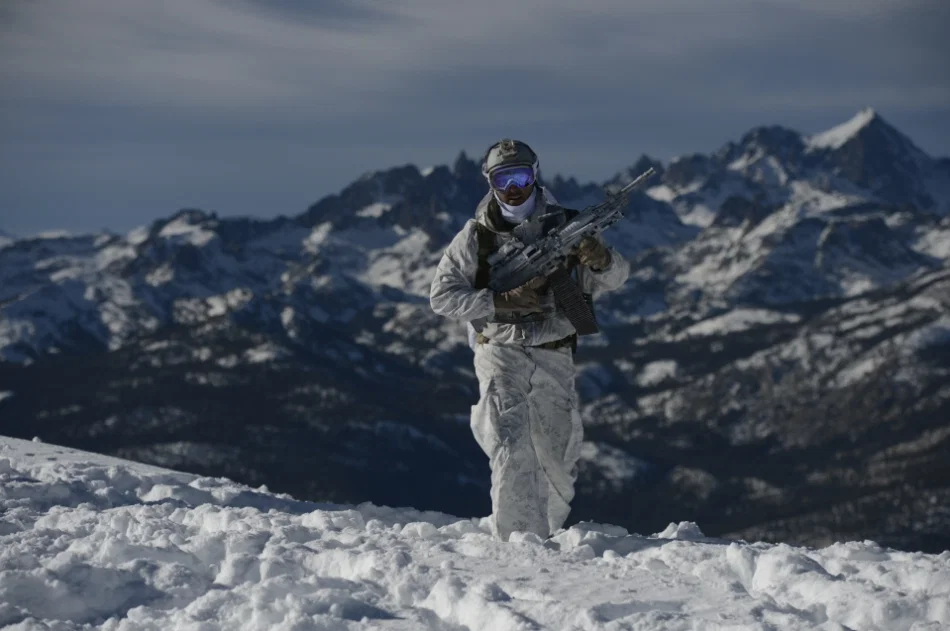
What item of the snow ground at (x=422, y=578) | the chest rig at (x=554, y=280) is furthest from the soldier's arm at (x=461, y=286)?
the snow ground at (x=422, y=578)

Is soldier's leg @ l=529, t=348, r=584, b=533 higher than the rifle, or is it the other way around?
the rifle

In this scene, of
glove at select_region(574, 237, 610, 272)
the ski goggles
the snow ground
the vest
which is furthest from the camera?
the vest

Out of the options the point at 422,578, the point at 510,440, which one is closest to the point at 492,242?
the point at 510,440

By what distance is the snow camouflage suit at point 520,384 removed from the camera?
45.7 feet

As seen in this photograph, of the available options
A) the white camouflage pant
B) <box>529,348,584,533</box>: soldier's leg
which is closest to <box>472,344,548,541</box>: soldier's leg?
the white camouflage pant

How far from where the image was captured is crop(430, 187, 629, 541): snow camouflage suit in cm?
1393

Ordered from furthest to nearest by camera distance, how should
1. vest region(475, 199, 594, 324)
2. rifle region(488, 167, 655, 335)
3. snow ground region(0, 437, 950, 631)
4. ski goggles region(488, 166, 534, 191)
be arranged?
1. vest region(475, 199, 594, 324)
2. ski goggles region(488, 166, 534, 191)
3. rifle region(488, 167, 655, 335)
4. snow ground region(0, 437, 950, 631)

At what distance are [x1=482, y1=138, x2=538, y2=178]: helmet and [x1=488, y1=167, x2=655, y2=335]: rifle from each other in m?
0.79

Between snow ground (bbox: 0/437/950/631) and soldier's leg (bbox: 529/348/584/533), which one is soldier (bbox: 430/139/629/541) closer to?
soldier's leg (bbox: 529/348/584/533)

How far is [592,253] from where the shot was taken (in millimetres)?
13812

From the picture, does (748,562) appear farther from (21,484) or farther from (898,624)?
(21,484)

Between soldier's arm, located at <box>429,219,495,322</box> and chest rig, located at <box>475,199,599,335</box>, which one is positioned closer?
soldier's arm, located at <box>429,219,495,322</box>

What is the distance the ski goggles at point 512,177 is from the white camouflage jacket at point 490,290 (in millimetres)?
208

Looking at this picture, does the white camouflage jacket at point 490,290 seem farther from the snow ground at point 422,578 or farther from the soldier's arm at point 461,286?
the snow ground at point 422,578
